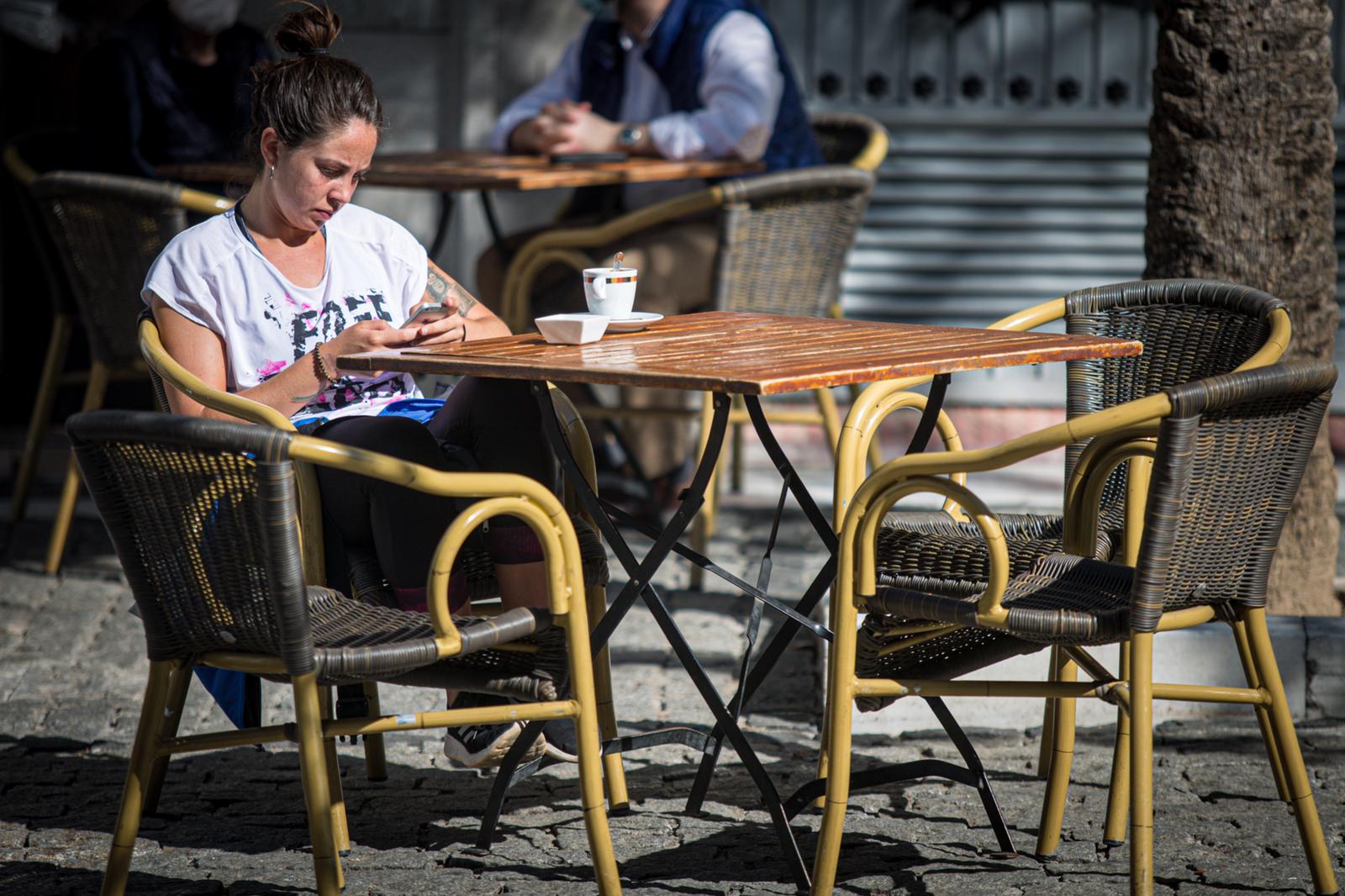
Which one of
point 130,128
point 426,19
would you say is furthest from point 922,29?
point 130,128

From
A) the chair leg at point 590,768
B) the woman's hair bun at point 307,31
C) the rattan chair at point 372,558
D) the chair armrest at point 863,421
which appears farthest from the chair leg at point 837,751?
the woman's hair bun at point 307,31

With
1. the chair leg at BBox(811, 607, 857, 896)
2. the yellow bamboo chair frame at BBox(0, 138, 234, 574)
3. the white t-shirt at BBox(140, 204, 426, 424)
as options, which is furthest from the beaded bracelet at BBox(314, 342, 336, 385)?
the yellow bamboo chair frame at BBox(0, 138, 234, 574)

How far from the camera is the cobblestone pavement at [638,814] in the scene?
2951 millimetres

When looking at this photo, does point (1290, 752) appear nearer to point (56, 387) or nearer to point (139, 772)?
point (139, 772)

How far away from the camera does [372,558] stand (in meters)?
3.06

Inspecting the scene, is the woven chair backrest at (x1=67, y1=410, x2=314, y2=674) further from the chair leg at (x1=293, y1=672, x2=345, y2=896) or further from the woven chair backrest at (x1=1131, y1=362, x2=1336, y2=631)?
the woven chair backrest at (x1=1131, y1=362, x2=1336, y2=631)

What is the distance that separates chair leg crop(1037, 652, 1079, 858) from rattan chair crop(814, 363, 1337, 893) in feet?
0.63

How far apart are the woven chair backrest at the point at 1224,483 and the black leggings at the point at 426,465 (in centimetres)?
111

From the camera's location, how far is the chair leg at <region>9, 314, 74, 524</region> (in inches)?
209

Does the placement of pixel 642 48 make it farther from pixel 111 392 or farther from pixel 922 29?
pixel 111 392

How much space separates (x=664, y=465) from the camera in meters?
5.79

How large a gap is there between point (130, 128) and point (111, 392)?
145cm

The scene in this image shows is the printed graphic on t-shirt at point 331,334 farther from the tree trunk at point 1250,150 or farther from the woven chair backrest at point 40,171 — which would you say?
the woven chair backrest at point 40,171

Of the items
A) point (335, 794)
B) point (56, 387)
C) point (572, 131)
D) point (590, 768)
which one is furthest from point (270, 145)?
point (56, 387)
